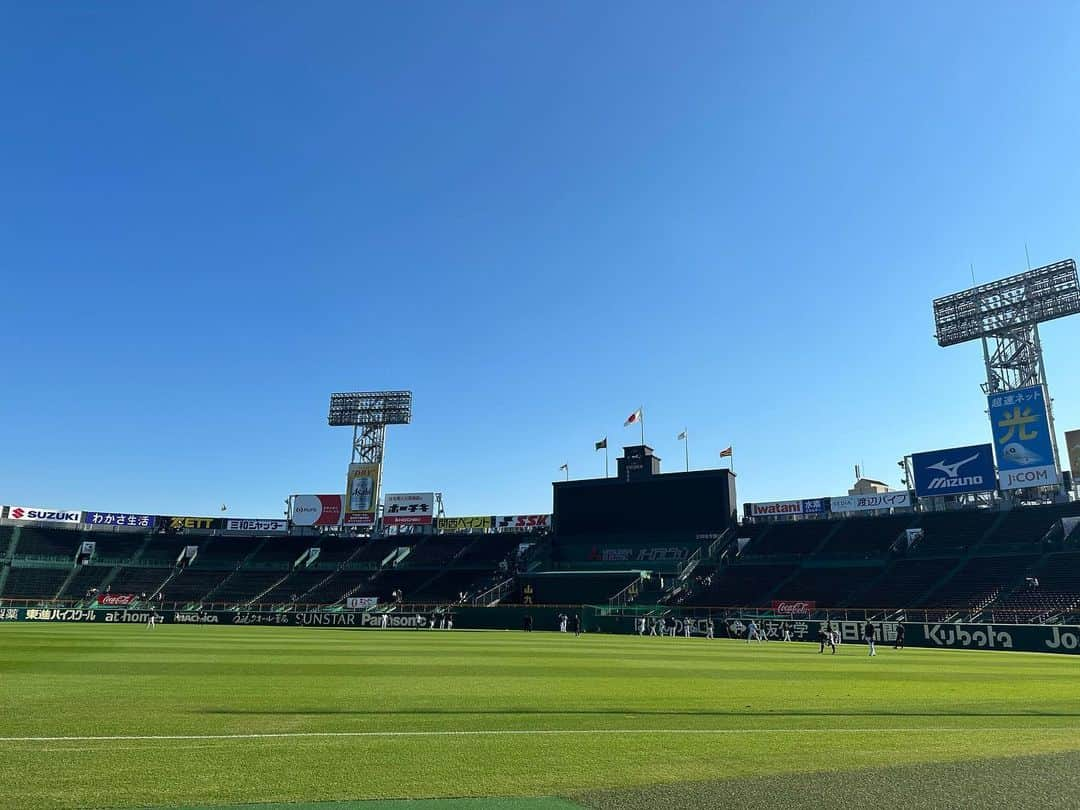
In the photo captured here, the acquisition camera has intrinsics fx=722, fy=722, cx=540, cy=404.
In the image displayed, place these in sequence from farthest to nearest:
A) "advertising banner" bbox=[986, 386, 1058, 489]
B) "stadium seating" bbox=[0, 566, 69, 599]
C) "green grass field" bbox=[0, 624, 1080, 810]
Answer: "stadium seating" bbox=[0, 566, 69, 599], "advertising banner" bbox=[986, 386, 1058, 489], "green grass field" bbox=[0, 624, 1080, 810]

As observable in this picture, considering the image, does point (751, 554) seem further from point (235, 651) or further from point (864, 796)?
point (864, 796)

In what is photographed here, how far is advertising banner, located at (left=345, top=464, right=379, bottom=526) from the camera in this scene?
8981 centimetres

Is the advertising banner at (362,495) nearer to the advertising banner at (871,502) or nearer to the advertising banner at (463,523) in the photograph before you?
the advertising banner at (463,523)

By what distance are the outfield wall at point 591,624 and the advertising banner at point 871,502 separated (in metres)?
26.4

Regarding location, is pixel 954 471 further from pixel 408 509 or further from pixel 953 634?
pixel 408 509

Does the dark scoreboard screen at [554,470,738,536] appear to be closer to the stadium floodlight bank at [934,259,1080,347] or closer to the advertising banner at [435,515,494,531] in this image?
the advertising banner at [435,515,494,531]

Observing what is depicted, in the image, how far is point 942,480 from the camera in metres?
65.0

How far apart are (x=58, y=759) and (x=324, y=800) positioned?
3.54 metres

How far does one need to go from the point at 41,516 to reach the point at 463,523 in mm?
50511

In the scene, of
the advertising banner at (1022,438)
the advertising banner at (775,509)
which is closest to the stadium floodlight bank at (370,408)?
the advertising banner at (775,509)

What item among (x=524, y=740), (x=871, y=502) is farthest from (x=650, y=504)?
(x=524, y=740)

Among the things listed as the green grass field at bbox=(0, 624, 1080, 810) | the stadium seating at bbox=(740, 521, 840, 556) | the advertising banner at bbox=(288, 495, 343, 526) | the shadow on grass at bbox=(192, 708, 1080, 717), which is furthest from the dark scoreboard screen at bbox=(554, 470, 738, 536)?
the shadow on grass at bbox=(192, 708, 1080, 717)

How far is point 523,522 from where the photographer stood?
8612 centimetres

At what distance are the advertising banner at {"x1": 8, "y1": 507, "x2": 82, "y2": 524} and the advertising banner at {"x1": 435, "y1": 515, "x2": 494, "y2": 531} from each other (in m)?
44.5
